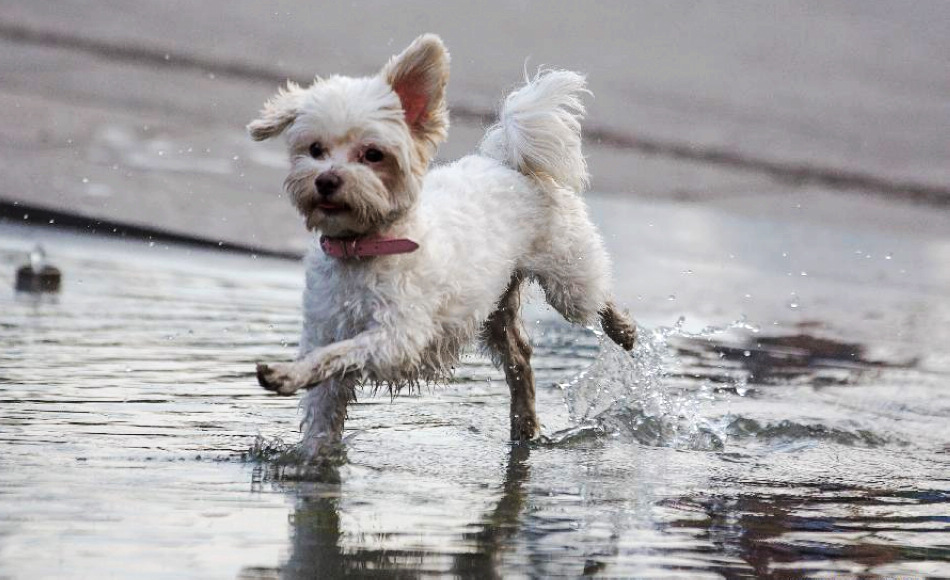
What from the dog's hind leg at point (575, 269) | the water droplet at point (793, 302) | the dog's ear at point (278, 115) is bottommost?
the dog's hind leg at point (575, 269)

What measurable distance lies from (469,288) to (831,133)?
34.9ft

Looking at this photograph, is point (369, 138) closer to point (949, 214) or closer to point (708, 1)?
point (949, 214)

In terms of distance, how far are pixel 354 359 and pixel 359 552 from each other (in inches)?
51.5

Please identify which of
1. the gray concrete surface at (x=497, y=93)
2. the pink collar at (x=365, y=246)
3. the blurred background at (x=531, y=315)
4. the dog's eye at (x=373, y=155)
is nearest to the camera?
the blurred background at (x=531, y=315)

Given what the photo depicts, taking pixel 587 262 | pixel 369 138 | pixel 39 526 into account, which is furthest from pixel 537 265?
pixel 39 526

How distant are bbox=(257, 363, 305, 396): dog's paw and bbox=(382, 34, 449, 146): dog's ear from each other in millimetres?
1020

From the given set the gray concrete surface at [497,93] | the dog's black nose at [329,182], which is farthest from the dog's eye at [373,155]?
the gray concrete surface at [497,93]

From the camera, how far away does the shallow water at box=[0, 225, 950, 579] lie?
4848 millimetres

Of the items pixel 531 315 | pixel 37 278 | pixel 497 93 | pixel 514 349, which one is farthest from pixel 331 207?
pixel 497 93

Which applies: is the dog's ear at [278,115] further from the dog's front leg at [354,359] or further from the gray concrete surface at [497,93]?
the gray concrete surface at [497,93]

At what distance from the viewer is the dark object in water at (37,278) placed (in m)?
9.62

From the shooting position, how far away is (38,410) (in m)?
6.65

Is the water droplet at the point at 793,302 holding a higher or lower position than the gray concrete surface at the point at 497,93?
lower

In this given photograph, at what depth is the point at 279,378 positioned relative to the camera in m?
5.66
